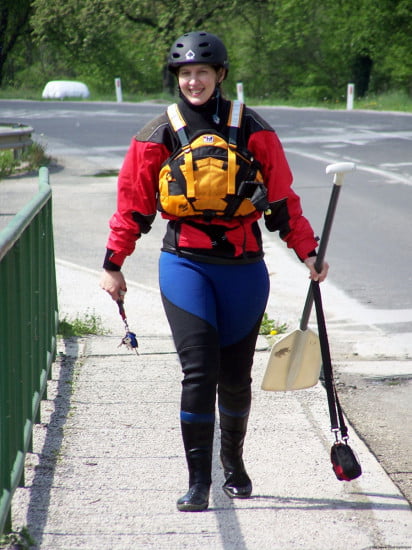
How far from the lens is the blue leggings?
343 cm

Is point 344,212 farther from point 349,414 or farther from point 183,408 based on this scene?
point 183,408

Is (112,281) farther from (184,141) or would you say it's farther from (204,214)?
(184,141)

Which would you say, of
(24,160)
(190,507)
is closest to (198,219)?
(190,507)

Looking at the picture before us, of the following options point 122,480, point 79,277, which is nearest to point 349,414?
point 122,480

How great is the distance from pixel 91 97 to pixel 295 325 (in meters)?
41.0

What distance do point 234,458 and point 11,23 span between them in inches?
2579

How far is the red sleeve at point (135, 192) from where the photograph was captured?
345cm

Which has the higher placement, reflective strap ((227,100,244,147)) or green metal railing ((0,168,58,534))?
reflective strap ((227,100,244,147))

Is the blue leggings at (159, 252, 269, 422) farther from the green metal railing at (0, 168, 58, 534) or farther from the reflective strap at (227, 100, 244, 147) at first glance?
the green metal railing at (0, 168, 58, 534)

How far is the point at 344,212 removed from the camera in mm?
11680

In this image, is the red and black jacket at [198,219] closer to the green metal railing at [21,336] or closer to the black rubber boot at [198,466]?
the green metal railing at [21,336]

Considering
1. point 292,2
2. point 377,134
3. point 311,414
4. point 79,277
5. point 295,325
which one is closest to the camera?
point 311,414

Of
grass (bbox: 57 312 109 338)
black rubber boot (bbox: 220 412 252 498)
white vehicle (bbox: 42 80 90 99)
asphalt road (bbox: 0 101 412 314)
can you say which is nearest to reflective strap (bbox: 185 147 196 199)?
black rubber boot (bbox: 220 412 252 498)

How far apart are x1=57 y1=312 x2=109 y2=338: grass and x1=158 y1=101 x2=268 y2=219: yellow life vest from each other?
117 inches
